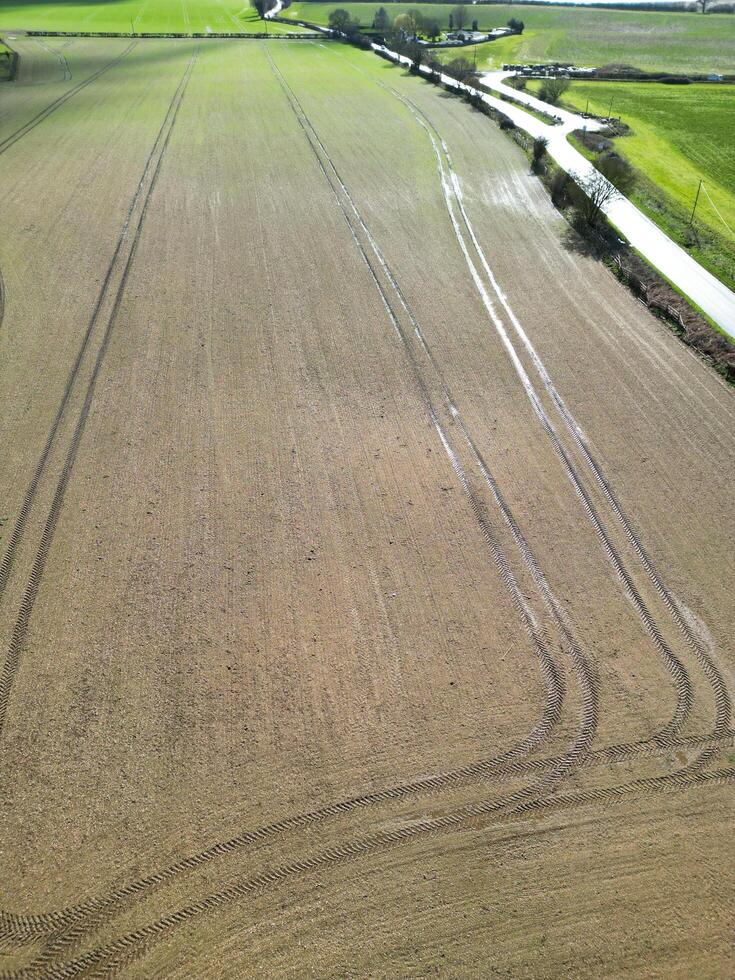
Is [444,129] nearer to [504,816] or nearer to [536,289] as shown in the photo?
[536,289]

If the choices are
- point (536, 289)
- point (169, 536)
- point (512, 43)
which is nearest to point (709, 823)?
point (169, 536)

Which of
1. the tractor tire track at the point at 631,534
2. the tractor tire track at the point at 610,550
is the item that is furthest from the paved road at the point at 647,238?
the tractor tire track at the point at 610,550

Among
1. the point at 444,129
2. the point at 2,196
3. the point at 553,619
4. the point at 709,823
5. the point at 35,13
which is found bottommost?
the point at 709,823

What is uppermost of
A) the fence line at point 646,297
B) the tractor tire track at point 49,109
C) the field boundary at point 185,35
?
the field boundary at point 185,35

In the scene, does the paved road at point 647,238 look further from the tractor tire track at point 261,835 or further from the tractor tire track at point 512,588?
the tractor tire track at point 261,835

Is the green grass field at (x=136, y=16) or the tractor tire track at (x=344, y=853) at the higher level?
the green grass field at (x=136, y=16)

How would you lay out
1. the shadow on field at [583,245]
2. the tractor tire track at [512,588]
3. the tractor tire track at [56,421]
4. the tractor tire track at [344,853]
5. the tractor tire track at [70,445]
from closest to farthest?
the tractor tire track at [344,853]
the tractor tire track at [512,588]
the tractor tire track at [70,445]
the tractor tire track at [56,421]
the shadow on field at [583,245]

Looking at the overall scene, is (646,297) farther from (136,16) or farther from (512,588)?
(136,16)
